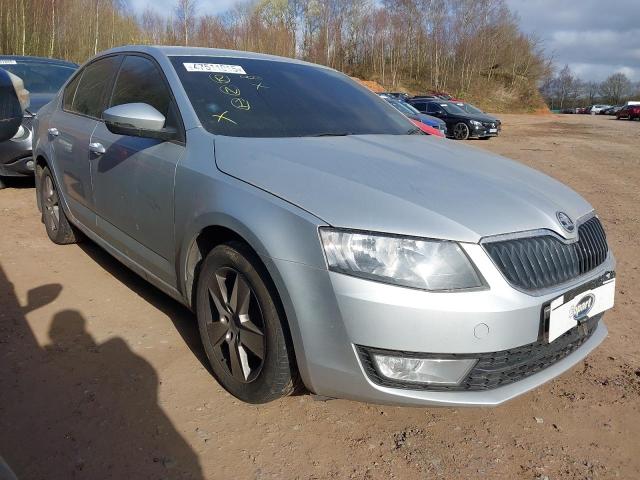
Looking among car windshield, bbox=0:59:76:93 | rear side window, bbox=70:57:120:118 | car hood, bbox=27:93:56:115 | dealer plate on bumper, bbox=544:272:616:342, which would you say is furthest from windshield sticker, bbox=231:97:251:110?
car windshield, bbox=0:59:76:93

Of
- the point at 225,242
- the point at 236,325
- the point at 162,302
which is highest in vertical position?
the point at 225,242

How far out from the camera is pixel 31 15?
1966 cm

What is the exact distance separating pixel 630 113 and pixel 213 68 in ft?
168

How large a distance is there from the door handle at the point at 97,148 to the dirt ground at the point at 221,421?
993 mm

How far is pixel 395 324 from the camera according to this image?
184cm

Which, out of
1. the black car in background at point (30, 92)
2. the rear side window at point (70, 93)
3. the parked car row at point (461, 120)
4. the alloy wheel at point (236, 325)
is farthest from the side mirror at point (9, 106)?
the parked car row at point (461, 120)

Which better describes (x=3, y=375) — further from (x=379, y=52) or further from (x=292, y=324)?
(x=379, y=52)

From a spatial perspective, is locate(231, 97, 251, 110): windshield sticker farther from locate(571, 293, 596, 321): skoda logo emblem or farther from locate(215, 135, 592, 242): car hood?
locate(571, 293, 596, 321): skoda logo emblem

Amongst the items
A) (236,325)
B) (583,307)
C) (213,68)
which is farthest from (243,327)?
(213,68)

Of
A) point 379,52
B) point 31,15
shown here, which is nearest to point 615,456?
point 31,15

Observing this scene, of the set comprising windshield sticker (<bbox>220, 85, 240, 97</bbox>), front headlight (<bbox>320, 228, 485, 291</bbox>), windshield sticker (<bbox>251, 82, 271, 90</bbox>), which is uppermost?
windshield sticker (<bbox>251, 82, 271, 90</bbox>)

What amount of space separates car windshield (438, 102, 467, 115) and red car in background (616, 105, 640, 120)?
31328mm

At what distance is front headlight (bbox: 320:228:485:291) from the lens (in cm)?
185

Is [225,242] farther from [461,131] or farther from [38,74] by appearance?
[461,131]
